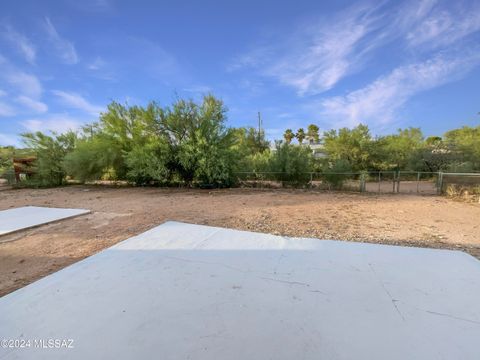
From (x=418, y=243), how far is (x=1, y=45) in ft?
35.4

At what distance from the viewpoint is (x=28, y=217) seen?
4812 mm

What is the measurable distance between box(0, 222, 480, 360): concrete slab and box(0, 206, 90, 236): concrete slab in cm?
273

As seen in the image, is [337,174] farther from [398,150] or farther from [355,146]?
[398,150]

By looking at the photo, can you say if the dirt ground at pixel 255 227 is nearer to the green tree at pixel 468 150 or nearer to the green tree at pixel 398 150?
the green tree at pixel 398 150

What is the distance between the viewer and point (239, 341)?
4.56 ft

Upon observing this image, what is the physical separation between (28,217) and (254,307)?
18.8 ft

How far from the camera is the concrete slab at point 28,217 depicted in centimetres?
404

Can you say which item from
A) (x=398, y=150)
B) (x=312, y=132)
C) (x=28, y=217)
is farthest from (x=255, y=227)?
(x=312, y=132)

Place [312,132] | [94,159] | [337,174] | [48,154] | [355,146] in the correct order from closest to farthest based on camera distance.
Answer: [337,174], [94,159], [48,154], [355,146], [312,132]

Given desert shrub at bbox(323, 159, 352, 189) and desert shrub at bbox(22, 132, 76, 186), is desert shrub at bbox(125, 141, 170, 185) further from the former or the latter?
desert shrub at bbox(323, 159, 352, 189)

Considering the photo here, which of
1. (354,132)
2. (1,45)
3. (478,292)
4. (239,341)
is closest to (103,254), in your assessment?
(239,341)

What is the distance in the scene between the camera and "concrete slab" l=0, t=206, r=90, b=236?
404 centimetres

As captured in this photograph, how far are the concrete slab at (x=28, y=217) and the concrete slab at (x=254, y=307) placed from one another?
2734 mm

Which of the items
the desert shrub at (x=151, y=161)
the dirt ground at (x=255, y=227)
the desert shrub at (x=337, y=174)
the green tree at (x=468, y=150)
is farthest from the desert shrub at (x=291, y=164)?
the green tree at (x=468, y=150)
